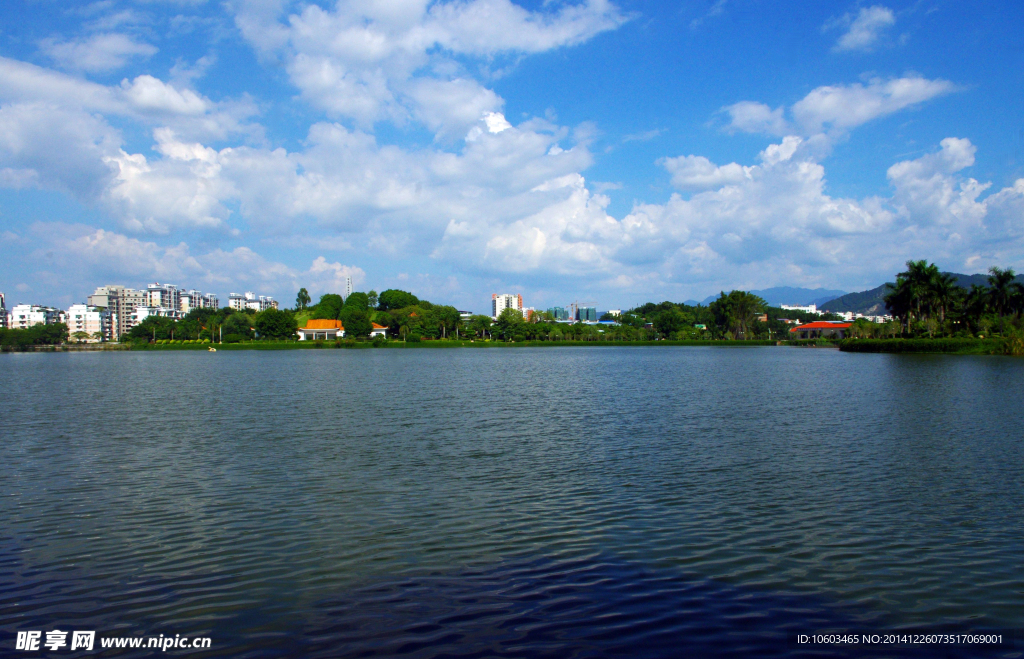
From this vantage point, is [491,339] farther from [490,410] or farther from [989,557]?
[989,557]

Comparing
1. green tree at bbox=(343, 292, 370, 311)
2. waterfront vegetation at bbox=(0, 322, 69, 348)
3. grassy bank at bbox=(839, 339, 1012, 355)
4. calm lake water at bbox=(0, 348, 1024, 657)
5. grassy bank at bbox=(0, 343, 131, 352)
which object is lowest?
calm lake water at bbox=(0, 348, 1024, 657)

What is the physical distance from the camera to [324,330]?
504 feet

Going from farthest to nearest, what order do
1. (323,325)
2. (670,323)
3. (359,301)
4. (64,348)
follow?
(359,301)
(64,348)
(670,323)
(323,325)

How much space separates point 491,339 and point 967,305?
300 feet

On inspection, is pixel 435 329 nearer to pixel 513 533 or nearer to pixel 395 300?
pixel 395 300

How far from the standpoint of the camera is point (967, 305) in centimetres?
8500

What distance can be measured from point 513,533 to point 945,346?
267ft

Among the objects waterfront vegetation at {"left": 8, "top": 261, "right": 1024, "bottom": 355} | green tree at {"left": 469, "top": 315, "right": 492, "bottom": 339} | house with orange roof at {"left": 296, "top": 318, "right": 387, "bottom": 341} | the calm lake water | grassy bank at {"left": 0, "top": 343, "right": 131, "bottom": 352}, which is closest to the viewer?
the calm lake water

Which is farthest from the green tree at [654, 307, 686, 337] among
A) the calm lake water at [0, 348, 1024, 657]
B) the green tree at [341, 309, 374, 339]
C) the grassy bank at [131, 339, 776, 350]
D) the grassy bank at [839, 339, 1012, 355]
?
the calm lake water at [0, 348, 1024, 657]

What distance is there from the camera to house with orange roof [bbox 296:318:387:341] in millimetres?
150125

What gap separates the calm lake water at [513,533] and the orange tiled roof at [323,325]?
5387 inches

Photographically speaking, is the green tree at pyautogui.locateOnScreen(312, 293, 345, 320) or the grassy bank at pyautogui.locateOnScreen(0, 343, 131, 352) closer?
the grassy bank at pyautogui.locateOnScreen(0, 343, 131, 352)

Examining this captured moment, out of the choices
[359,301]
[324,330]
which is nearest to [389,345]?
[324,330]

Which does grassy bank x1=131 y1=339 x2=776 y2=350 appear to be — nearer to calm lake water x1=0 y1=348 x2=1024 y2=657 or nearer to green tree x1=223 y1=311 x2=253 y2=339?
green tree x1=223 y1=311 x2=253 y2=339
